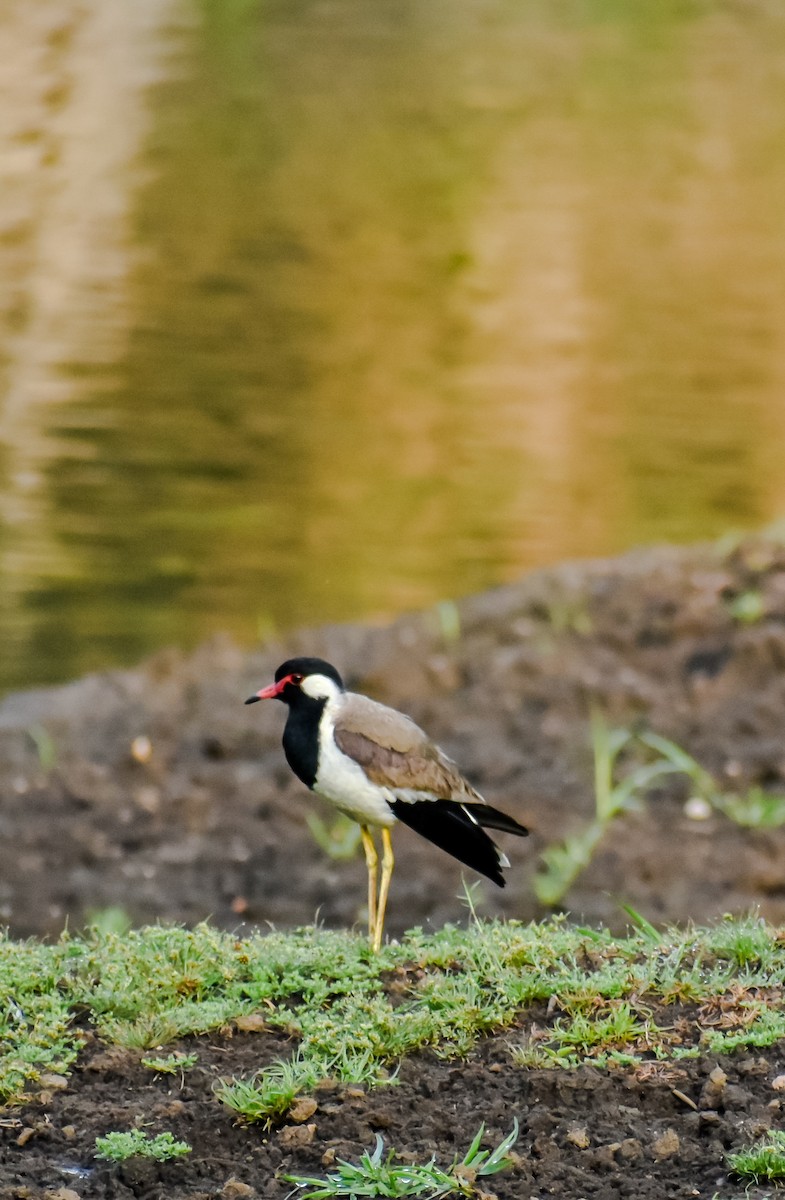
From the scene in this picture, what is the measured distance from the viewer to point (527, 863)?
224 inches

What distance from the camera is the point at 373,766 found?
383cm

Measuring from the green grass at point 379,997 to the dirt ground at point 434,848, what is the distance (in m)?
0.06

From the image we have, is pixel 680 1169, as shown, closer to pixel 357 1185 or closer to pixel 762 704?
pixel 357 1185

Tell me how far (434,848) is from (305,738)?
211 centimetres

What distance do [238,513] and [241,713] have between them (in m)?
2.75

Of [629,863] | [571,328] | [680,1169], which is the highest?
[571,328]

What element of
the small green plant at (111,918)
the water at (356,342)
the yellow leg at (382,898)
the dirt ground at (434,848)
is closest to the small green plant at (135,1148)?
the dirt ground at (434,848)

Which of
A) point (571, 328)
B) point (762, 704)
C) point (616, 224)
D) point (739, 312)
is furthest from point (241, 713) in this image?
point (616, 224)

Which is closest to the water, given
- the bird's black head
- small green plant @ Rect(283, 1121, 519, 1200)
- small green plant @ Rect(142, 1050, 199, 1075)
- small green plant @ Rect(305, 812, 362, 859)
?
small green plant @ Rect(305, 812, 362, 859)

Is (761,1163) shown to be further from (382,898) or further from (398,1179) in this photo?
(382,898)

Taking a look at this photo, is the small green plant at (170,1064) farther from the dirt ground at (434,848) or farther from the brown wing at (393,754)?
the brown wing at (393,754)

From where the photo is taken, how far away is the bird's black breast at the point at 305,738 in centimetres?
385

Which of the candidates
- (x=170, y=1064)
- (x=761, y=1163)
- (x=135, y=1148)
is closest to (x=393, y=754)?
(x=170, y=1064)

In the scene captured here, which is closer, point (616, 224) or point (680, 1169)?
point (680, 1169)
